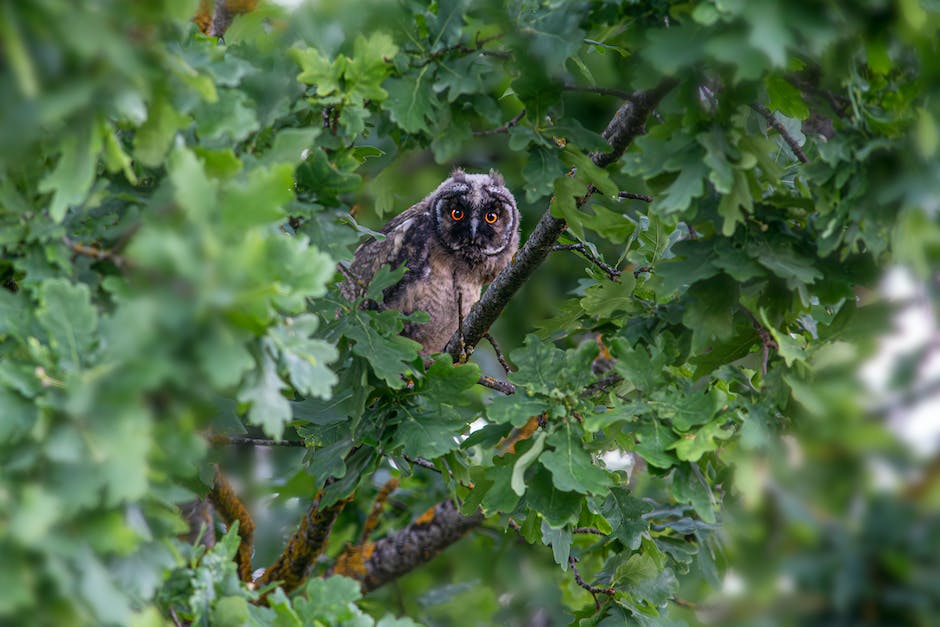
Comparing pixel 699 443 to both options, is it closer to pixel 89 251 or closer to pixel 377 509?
pixel 89 251

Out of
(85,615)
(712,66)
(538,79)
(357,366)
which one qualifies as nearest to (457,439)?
(357,366)

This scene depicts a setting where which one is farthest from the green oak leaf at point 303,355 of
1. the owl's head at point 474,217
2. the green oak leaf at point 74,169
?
the owl's head at point 474,217

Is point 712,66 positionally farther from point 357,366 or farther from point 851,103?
point 357,366

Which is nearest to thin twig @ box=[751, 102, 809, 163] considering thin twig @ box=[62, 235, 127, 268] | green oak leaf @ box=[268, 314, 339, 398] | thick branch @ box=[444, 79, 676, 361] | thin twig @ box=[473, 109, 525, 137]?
thick branch @ box=[444, 79, 676, 361]

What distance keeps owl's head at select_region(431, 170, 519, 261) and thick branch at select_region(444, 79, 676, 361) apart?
1.38 m

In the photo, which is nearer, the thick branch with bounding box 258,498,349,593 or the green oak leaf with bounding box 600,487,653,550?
the green oak leaf with bounding box 600,487,653,550

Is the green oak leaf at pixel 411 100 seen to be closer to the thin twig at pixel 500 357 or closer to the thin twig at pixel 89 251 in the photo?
the thin twig at pixel 89 251

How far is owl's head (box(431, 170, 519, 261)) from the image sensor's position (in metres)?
6.04

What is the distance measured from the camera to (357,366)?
3.60 m

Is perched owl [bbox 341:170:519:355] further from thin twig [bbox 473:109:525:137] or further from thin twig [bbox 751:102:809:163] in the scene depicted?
thin twig [bbox 751:102:809:163]

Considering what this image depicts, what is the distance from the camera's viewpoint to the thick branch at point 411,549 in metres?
5.33

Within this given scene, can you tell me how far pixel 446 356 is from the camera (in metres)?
3.63

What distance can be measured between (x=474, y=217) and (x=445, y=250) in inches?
10.7

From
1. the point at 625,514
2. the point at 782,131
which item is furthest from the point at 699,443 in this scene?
the point at 782,131
